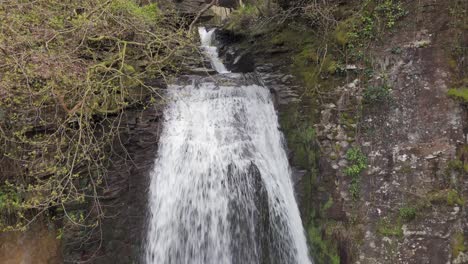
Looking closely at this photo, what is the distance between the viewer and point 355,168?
19.0 feet

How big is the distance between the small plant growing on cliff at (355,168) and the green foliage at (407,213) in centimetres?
71

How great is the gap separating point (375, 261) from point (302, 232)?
127 centimetres

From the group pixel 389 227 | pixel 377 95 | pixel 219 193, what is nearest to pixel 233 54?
pixel 377 95

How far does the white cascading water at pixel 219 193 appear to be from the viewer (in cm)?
559

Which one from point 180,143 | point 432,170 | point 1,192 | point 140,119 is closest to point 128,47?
point 140,119

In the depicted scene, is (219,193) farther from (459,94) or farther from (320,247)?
(459,94)

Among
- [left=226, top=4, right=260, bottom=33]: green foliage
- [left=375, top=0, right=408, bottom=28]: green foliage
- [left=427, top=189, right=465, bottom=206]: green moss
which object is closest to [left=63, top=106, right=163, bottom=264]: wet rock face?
[left=375, top=0, right=408, bottom=28]: green foliage

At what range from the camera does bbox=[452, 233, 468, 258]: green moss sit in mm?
5039

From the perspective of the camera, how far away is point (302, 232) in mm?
6059

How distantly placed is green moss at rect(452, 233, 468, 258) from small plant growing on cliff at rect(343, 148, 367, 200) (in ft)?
5.01

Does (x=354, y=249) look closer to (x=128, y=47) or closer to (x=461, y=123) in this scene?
(x=461, y=123)

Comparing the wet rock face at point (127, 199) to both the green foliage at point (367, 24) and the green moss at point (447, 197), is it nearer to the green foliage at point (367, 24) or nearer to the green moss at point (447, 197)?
the green foliage at point (367, 24)

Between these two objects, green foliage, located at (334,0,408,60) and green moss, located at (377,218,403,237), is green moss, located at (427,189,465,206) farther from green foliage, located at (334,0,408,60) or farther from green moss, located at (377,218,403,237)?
green foliage, located at (334,0,408,60)

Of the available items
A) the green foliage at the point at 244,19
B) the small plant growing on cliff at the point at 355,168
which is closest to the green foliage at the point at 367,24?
the small plant growing on cliff at the point at 355,168
